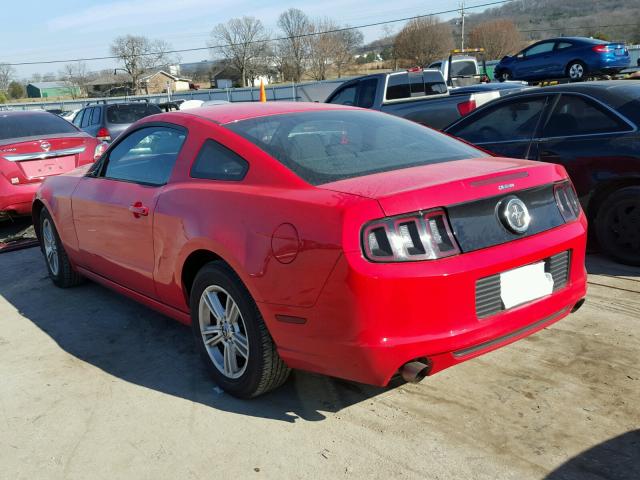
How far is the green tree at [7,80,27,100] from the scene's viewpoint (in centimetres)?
8988

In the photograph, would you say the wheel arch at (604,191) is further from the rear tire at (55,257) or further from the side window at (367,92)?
the side window at (367,92)

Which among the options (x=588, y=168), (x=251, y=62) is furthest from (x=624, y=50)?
(x=251, y=62)

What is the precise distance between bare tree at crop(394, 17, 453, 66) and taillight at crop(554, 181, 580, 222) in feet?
193

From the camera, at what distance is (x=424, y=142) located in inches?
139

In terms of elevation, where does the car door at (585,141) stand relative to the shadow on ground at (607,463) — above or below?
above

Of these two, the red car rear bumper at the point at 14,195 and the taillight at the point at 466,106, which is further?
the taillight at the point at 466,106

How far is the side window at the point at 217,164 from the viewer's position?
3.15 metres

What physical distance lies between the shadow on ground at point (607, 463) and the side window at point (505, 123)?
3.48m

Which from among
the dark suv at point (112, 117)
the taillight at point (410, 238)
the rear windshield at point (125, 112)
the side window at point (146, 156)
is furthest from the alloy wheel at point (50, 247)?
the rear windshield at point (125, 112)

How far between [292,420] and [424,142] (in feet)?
5.64

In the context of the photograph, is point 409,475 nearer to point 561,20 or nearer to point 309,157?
point 309,157

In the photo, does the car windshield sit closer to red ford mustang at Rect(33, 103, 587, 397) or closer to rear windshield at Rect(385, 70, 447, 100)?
rear windshield at Rect(385, 70, 447, 100)

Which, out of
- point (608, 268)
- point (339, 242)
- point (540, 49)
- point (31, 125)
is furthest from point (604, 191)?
point (540, 49)

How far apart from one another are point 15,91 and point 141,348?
328ft
